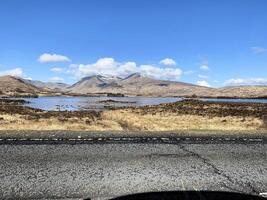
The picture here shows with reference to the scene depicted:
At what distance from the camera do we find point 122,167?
901 cm

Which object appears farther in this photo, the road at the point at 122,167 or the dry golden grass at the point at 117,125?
the dry golden grass at the point at 117,125

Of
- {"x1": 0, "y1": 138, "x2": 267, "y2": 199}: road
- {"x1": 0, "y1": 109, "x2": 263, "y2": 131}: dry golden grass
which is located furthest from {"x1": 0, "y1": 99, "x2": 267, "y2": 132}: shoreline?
{"x1": 0, "y1": 138, "x2": 267, "y2": 199}: road

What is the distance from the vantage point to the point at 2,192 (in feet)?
22.5

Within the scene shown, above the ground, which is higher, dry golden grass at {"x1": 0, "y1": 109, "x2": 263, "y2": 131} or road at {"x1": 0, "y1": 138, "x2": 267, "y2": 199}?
road at {"x1": 0, "y1": 138, "x2": 267, "y2": 199}

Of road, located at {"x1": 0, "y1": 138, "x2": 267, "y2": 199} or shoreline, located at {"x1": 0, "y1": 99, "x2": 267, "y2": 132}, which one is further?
shoreline, located at {"x1": 0, "y1": 99, "x2": 267, "y2": 132}

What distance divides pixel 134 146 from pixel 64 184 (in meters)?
4.69

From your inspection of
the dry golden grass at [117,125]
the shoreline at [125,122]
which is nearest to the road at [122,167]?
the shoreline at [125,122]

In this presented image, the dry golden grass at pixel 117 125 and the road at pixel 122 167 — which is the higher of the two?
the road at pixel 122 167

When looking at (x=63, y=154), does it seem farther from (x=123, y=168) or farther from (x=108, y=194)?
(x=108, y=194)

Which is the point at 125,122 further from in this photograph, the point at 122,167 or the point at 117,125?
the point at 122,167

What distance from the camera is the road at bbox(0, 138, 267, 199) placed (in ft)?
24.1

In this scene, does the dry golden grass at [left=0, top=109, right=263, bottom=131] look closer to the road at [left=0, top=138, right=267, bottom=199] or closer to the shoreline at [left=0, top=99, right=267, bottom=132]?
the shoreline at [left=0, top=99, right=267, bottom=132]

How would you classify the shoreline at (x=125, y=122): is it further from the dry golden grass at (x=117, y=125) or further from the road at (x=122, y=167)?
A: the road at (x=122, y=167)

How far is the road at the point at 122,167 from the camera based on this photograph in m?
7.36
